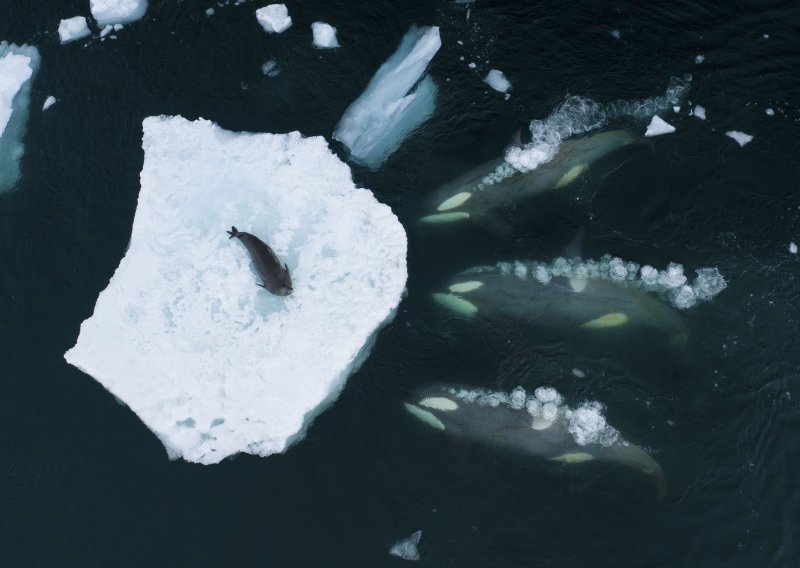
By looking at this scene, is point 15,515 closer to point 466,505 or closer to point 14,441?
point 14,441

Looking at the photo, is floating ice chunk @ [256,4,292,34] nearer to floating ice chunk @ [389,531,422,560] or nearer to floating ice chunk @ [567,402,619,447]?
floating ice chunk @ [567,402,619,447]

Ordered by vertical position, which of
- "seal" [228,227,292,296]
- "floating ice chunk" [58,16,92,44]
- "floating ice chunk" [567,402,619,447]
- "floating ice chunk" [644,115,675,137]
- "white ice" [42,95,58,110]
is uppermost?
"floating ice chunk" [58,16,92,44]

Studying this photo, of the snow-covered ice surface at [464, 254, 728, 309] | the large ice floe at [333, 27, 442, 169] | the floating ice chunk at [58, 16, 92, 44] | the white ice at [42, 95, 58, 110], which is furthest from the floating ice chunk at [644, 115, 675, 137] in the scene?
the white ice at [42, 95, 58, 110]

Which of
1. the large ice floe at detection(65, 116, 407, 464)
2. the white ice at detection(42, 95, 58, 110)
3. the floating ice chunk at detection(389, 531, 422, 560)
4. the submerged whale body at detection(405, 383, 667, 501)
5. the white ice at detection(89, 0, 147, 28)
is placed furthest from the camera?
the white ice at detection(89, 0, 147, 28)

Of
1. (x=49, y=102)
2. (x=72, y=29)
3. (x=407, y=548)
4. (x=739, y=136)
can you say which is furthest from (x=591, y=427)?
(x=72, y=29)

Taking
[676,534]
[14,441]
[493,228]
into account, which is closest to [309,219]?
[493,228]

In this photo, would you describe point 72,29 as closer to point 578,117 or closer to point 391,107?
point 391,107
